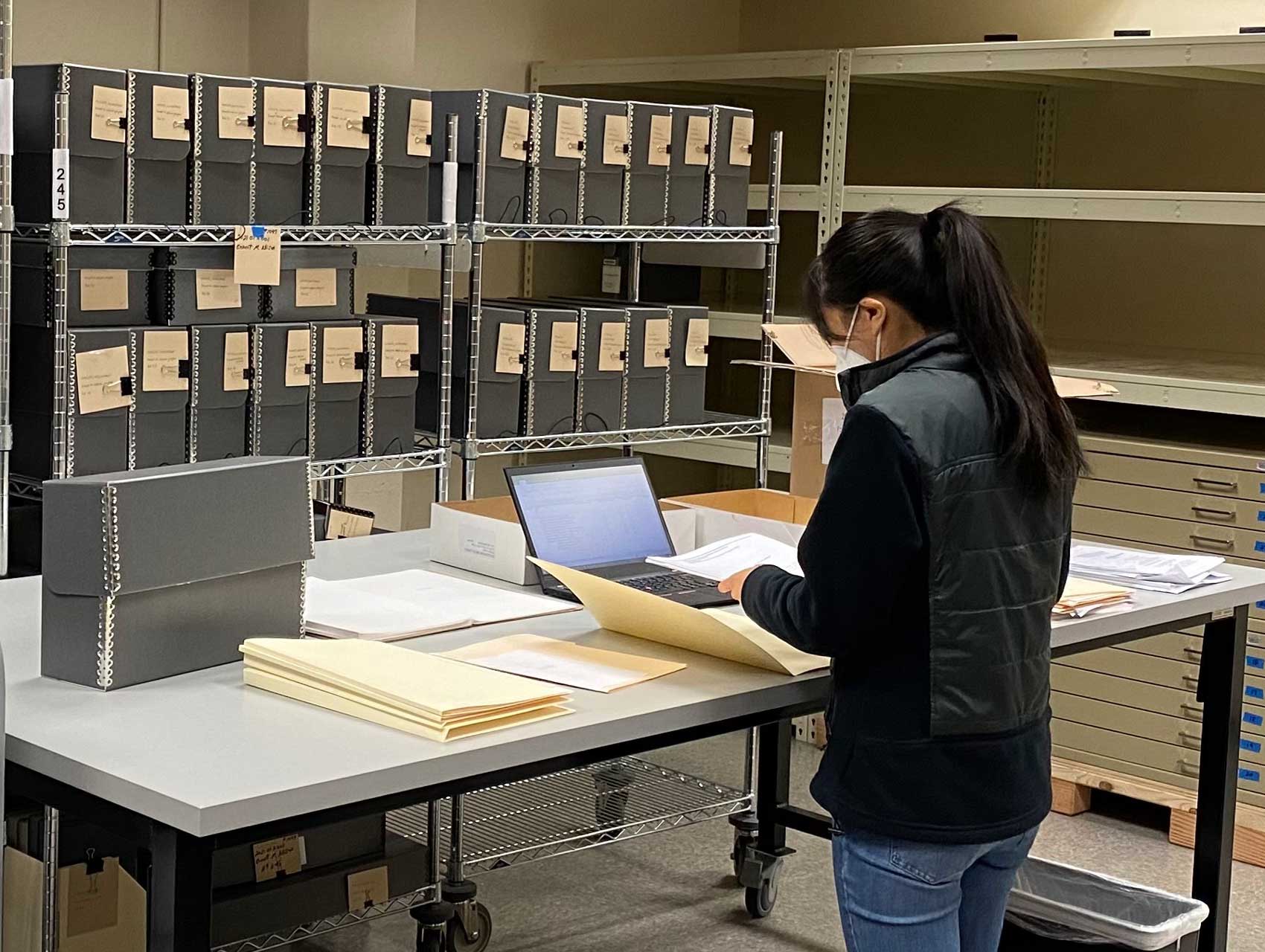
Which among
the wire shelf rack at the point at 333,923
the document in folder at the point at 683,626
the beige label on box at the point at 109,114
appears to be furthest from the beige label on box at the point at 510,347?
the document in folder at the point at 683,626

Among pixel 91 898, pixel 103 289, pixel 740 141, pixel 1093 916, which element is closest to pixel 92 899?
pixel 91 898

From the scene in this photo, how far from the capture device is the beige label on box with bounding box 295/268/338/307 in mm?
3408

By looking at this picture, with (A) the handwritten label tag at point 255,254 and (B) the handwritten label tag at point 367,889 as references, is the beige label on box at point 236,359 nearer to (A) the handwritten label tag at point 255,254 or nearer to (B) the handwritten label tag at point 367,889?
(A) the handwritten label tag at point 255,254

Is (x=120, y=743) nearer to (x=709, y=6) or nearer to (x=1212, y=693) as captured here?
(x=1212, y=693)

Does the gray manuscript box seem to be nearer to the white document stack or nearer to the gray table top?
the gray table top

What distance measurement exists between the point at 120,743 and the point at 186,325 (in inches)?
67.7

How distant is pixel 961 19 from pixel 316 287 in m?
2.74

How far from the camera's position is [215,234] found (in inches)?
127

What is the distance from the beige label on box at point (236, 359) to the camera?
3.26 metres

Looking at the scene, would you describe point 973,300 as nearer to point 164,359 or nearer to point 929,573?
point 929,573

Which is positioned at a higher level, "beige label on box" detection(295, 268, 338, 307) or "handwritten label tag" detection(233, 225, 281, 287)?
"handwritten label tag" detection(233, 225, 281, 287)

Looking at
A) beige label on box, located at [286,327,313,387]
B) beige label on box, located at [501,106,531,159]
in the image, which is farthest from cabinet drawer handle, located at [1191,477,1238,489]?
beige label on box, located at [286,327,313,387]

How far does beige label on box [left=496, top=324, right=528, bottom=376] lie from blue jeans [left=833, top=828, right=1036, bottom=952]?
2032 mm

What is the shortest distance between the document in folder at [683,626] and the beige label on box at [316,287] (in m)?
1.43
